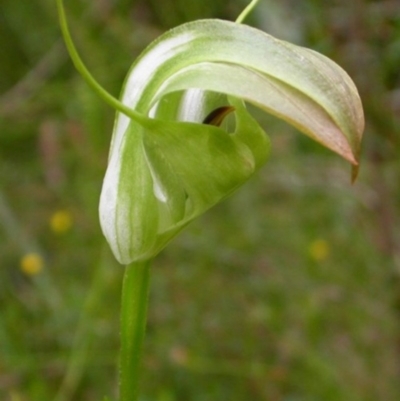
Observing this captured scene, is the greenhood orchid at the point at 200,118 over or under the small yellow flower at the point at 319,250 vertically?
over

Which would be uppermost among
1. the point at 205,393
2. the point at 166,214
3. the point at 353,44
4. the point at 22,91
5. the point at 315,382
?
the point at 166,214

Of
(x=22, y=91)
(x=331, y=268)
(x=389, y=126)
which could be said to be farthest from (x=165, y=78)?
(x=22, y=91)

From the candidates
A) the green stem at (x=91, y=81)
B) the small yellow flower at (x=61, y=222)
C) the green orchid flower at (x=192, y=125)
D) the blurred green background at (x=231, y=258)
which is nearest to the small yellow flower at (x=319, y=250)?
the blurred green background at (x=231, y=258)

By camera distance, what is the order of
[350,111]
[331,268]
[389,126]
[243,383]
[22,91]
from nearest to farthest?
[350,111] → [389,126] → [243,383] → [331,268] → [22,91]

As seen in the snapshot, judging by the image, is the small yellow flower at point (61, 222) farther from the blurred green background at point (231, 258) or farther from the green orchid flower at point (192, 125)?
the green orchid flower at point (192, 125)

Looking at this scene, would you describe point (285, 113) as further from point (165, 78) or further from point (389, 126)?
point (389, 126)

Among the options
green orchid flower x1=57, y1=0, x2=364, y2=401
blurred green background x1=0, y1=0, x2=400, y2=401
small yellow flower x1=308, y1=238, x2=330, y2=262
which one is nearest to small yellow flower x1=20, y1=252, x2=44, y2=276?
blurred green background x1=0, y1=0, x2=400, y2=401
